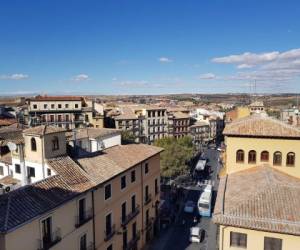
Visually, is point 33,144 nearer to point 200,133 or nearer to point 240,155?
point 240,155

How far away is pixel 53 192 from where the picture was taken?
81.9 feet

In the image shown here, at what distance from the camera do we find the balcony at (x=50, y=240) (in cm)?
2300

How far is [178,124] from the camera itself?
361 feet

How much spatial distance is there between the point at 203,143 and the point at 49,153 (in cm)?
9550

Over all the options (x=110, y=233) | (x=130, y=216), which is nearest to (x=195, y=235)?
(x=130, y=216)

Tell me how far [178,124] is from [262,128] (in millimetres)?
79352

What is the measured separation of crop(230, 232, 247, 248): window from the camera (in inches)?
892

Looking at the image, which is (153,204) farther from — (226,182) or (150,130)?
(150,130)

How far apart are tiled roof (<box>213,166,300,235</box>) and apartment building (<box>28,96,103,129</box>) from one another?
66.8m

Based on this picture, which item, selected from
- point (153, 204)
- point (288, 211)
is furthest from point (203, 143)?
point (288, 211)

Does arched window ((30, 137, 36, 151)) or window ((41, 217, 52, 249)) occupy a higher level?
arched window ((30, 137, 36, 151))

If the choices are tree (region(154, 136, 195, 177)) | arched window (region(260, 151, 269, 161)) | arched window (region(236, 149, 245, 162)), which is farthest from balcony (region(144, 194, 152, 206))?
tree (region(154, 136, 195, 177))

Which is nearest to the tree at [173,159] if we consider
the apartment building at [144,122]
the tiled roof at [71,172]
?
the apartment building at [144,122]

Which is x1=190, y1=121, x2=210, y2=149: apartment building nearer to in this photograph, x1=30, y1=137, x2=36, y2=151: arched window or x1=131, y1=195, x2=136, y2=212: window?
x1=131, y1=195, x2=136, y2=212: window
